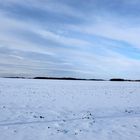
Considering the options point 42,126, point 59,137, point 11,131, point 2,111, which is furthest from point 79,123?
point 2,111

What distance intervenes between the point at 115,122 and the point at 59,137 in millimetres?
3917

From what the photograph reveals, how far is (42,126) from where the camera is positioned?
10.3 metres

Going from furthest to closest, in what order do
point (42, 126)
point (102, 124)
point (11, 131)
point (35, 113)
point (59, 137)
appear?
point (35, 113) → point (102, 124) → point (42, 126) → point (11, 131) → point (59, 137)

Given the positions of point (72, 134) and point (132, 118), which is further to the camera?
point (132, 118)


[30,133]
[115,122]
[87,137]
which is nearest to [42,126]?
[30,133]

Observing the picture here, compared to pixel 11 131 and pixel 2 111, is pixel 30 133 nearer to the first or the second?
pixel 11 131

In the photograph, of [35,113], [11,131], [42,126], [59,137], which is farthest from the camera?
[35,113]

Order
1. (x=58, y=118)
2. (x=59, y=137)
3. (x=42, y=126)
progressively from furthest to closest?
(x=58, y=118)
(x=42, y=126)
(x=59, y=137)

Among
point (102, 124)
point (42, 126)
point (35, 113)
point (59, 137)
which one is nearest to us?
point (59, 137)

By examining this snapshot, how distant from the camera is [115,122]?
11570mm

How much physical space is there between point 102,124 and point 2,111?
5.99 m

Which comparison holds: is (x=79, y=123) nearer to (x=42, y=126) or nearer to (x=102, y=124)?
(x=102, y=124)

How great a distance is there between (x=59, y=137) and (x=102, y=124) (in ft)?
10.0

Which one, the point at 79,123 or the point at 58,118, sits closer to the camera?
the point at 79,123
